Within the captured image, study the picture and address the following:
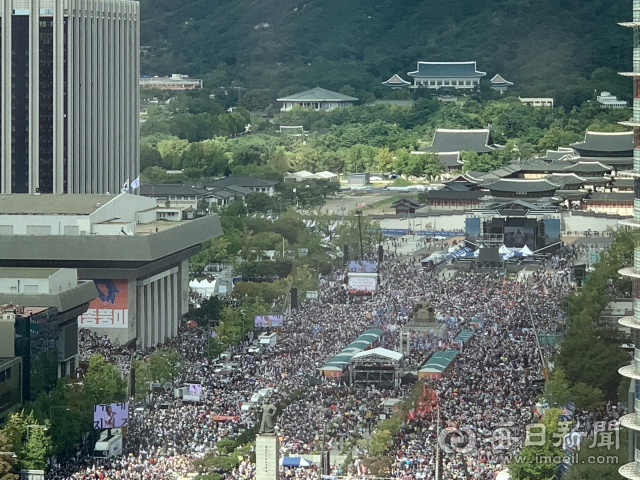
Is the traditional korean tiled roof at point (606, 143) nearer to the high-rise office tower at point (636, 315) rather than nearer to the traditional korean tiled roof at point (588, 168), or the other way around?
the traditional korean tiled roof at point (588, 168)

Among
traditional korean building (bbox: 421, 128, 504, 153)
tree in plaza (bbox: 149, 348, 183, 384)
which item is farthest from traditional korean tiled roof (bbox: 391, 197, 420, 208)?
tree in plaza (bbox: 149, 348, 183, 384)

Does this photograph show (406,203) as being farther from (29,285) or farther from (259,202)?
(29,285)

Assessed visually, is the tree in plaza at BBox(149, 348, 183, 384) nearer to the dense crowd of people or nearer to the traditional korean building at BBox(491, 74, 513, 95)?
the dense crowd of people

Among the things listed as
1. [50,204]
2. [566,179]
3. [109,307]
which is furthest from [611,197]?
[109,307]

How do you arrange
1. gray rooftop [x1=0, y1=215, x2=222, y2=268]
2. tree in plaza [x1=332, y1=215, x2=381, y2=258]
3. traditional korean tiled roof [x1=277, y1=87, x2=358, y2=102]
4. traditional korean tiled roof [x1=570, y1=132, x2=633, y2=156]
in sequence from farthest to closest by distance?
traditional korean tiled roof [x1=277, y1=87, x2=358, y2=102] → traditional korean tiled roof [x1=570, y1=132, x2=633, y2=156] → tree in plaza [x1=332, y1=215, x2=381, y2=258] → gray rooftop [x1=0, y1=215, x2=222, y2=268]

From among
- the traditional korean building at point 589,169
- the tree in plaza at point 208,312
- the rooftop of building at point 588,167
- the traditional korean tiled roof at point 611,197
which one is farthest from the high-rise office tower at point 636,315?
the rooftop of building at point 588,167
